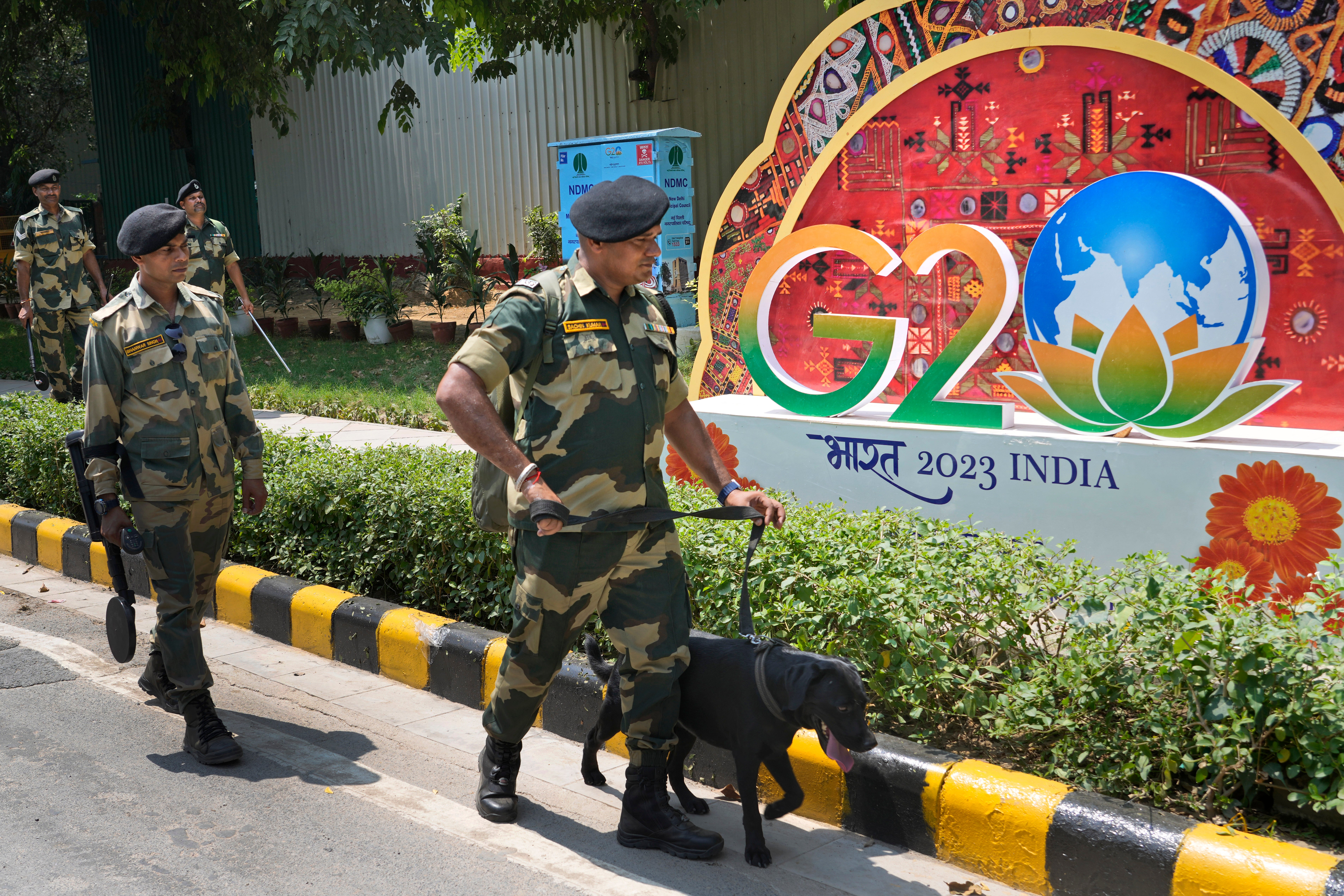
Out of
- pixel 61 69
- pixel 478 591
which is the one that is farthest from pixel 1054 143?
pixel 61 69

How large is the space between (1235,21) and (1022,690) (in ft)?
9.21

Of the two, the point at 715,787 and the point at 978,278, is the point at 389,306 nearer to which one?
the point at 978,278

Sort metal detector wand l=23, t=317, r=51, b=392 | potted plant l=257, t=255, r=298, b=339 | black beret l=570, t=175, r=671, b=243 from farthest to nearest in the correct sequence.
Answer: potted plant l=257, t=255, r=298, b=339
metal detector wand l=23, t=317, r=51, b=392
black beret l=570, t=175, r=671, b=243

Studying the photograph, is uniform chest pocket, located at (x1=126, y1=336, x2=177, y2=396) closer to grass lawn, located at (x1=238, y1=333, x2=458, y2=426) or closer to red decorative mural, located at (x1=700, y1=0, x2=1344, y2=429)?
red decorative mural, located at (x1=700, y1=0, x2=1344, y2=429)

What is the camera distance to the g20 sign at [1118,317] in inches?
173

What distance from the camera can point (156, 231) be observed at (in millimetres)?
3756

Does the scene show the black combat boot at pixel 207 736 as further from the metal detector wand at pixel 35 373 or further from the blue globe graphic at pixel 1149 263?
the metal detector wand at pixel 35 373

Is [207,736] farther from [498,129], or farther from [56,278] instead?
[498,129]

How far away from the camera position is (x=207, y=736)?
382 cm

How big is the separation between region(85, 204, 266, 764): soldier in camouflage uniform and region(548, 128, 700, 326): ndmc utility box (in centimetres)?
787

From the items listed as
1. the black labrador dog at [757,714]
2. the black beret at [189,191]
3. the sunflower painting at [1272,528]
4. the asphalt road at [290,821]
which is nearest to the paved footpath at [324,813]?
the asphalt road at [290,821]

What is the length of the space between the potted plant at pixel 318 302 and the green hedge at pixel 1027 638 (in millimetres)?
10463

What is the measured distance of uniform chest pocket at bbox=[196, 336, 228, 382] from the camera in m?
3.95

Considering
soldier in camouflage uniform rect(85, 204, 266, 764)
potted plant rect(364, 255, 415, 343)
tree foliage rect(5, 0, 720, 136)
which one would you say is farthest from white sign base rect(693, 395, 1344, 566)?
potted plant rect(364, 255, 415, 343)
